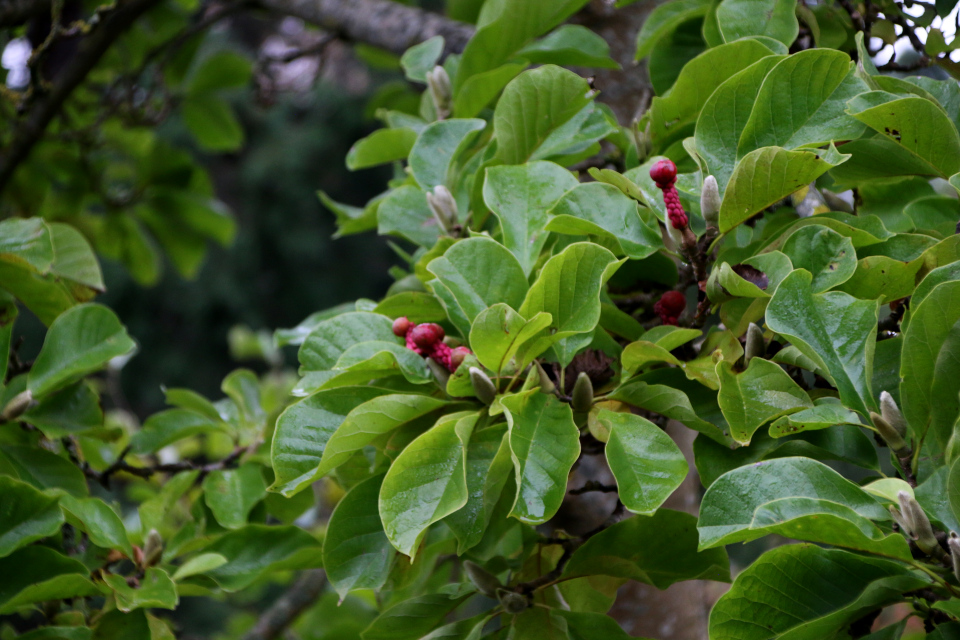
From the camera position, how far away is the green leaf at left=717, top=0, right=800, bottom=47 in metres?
0.70

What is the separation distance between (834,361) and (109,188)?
6.22 feet

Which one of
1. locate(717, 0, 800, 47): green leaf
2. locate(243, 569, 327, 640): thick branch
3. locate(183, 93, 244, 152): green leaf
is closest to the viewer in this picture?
locate(717, 0, 800, 47): green leaf

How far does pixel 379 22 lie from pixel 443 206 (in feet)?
3.27

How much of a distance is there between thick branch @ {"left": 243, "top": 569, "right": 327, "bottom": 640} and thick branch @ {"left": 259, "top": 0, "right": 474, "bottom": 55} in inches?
45.3

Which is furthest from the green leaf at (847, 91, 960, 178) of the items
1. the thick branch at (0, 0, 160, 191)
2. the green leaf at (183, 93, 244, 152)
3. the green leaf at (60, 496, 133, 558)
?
the green leaf at (183, 93, 244, 152)

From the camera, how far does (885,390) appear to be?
534mm

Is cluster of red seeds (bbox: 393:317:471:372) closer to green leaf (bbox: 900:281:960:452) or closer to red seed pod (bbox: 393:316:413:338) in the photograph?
red seed pod (bbox: 393:316:413:338)

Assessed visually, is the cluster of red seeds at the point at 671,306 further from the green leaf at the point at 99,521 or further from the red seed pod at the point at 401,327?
the green leaf at the point at 99,521

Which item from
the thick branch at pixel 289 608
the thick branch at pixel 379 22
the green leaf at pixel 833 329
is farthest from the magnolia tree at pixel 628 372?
the thick branch at pixel 289 608

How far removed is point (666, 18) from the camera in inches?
35.1

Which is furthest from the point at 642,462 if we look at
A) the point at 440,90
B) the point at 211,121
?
the point at 211,121

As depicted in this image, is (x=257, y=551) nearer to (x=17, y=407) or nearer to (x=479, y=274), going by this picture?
(x=17, y=407)

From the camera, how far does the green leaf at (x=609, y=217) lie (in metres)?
0.59

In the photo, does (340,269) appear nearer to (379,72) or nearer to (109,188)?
(379,72)
